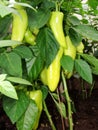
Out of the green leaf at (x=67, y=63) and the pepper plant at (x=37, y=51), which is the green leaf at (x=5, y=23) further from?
the green leaf at (x=67, y=63)

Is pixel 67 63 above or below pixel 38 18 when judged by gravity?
below

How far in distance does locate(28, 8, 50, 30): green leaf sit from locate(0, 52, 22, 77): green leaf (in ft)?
0.28

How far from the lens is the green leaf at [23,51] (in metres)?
0.60

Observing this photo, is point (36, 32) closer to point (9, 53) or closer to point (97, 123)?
point (9, 53)

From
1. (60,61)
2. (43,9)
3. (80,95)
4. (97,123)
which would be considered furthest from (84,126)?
(43,9)

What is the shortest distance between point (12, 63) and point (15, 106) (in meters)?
0.13

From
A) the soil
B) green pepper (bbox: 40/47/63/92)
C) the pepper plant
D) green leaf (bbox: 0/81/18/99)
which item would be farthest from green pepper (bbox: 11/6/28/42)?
the soil

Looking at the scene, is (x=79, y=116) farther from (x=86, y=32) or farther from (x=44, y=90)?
(x=86, y=32)

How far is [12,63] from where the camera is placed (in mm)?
563

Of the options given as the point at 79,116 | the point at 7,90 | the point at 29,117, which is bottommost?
the point at 79,116

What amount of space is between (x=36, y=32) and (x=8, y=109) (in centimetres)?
20

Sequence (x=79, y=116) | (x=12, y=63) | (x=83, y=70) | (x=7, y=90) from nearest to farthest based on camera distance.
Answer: (x=7, y=90) → (x=12, y=63) → (x=83, y=70) → (x=79, y=116)

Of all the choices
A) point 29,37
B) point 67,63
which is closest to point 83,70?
point 67,63

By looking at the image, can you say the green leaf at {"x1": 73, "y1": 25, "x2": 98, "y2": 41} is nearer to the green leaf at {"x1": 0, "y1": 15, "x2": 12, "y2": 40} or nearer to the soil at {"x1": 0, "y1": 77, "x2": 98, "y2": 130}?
the green leaf at {"x1": 0, "y1": 15, "x2": 12, "y2": 40}
